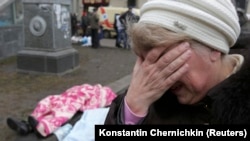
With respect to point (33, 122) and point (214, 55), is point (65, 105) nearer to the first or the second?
point (33, 122)

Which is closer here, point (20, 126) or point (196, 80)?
point (196, 80)

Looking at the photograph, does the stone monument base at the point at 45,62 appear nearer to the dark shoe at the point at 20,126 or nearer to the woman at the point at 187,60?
the dark shoe at the point at 20,126

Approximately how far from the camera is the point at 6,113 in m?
5.69

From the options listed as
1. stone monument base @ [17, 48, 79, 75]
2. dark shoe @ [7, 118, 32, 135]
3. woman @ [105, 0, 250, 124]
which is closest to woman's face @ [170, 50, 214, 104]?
woman @ [105, 0, 250, 124]

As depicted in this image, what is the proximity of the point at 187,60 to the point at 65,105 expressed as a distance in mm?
3862

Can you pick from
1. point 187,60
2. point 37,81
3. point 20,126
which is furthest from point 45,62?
point 187,60

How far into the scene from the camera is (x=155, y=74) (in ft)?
4.84

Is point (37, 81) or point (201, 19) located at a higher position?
point (201, 19)

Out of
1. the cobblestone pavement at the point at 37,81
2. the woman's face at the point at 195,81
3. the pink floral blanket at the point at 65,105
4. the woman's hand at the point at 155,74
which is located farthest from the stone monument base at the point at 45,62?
the woman's face at the point at 195,81

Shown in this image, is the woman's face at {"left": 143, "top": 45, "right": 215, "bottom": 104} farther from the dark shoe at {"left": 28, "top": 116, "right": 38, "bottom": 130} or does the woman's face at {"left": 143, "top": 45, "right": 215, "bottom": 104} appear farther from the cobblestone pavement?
the cobblestone pavement

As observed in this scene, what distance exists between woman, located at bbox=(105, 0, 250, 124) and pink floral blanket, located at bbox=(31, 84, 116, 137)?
10.7 ft

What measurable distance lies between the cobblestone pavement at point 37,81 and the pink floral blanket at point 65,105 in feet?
1.49

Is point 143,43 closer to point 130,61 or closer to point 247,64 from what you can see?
point 247,64

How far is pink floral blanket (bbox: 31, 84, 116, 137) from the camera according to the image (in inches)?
183
